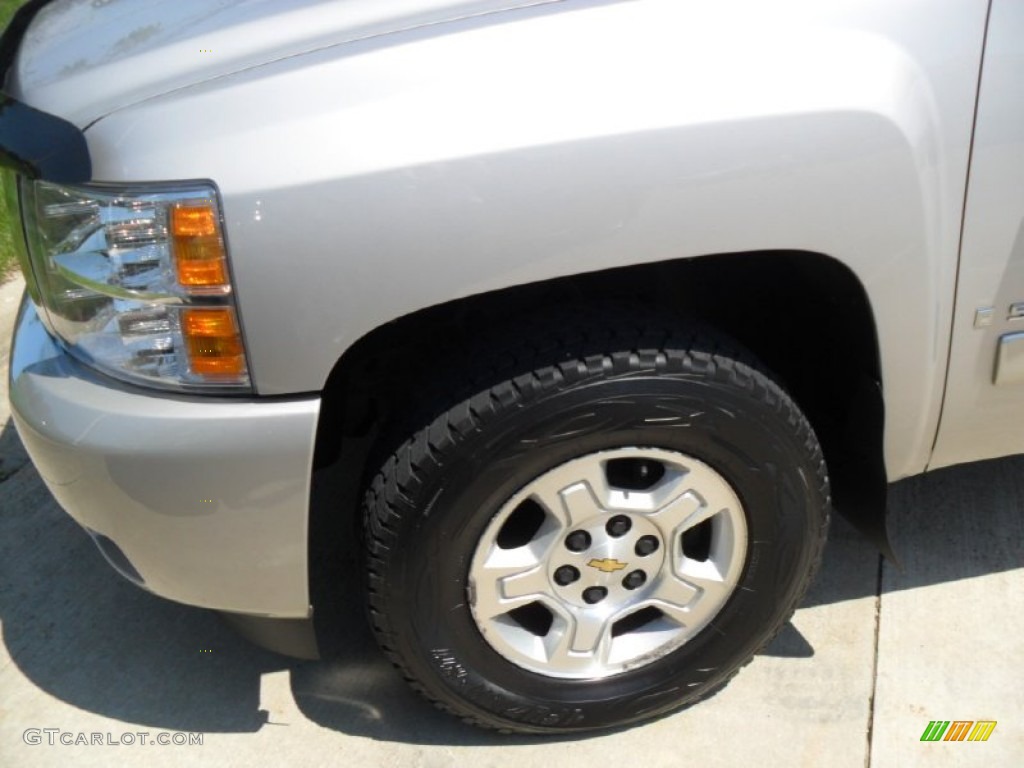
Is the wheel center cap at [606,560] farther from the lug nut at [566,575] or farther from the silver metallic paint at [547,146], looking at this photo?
the silver metallic paint at [547,146]

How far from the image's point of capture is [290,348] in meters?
1.84

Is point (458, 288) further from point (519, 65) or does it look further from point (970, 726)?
point (970, 726)

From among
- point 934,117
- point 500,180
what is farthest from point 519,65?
point 934,117

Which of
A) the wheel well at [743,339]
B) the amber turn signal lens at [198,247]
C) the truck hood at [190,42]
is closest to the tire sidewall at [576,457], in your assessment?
the wheel well at [743,339]

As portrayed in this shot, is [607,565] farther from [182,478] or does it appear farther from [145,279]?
[145,279]

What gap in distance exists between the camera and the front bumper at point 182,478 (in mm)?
1898

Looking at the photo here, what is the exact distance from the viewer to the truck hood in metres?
1.92

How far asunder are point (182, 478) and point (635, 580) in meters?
0.90

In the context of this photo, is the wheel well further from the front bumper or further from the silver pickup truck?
the front bumper

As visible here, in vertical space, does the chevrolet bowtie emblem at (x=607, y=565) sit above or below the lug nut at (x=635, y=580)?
above

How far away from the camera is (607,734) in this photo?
2.45 meters

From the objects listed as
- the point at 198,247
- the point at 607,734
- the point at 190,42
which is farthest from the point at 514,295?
the point at 607,734

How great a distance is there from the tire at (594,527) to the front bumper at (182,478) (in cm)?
18

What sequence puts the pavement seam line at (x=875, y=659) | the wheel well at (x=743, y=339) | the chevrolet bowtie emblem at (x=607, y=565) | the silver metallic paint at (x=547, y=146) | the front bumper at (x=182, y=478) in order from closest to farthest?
the silver metallic paint at (x=547, y=146) < the front bumper at (x=182, y=478) < the wheel well at (x=743, y=339) < the chevrolet bowtie emblem at (x=607, y=565) < the pavement seam line at (x=875, y=659)
